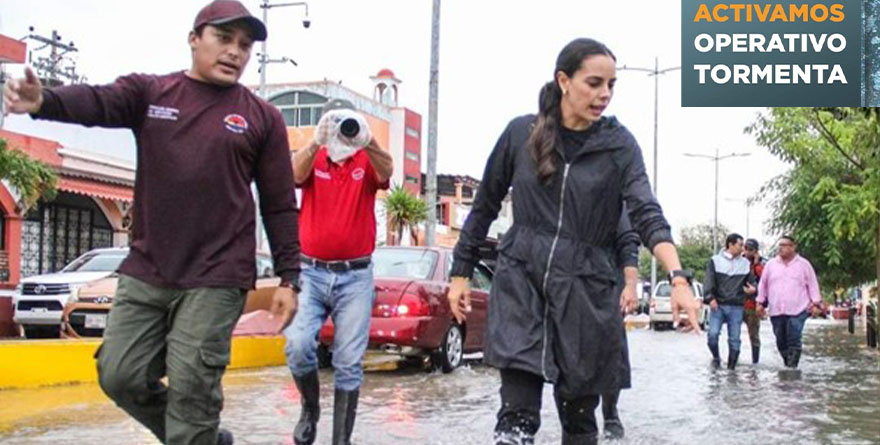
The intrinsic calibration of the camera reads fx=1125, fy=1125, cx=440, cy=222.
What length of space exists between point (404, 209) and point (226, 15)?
3141cm

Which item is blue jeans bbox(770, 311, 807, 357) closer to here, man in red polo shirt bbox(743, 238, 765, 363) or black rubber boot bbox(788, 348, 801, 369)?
black rubber boot bbox(788, 348, 801, 369)

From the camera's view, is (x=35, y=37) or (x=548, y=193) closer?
(x=548, y=193)

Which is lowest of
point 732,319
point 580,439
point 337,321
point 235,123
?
point 580,439

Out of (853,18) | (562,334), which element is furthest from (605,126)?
(853,18)

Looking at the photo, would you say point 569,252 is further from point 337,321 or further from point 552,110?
point 337,321

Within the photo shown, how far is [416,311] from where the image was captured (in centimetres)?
1133

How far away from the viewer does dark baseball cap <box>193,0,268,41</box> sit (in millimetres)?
4273

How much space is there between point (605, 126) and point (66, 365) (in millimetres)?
7046

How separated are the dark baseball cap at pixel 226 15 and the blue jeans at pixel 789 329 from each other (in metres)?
10.8

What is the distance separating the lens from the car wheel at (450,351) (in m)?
12.0

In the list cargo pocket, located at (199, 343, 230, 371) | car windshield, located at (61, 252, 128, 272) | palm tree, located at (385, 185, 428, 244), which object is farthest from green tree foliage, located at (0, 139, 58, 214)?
palm tree, located at (385, 185, 428, 244)

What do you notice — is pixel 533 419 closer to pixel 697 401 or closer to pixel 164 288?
pixel 164 288

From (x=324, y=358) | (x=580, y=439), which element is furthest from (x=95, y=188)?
(x=580, y=439)

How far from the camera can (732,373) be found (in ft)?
42.9
